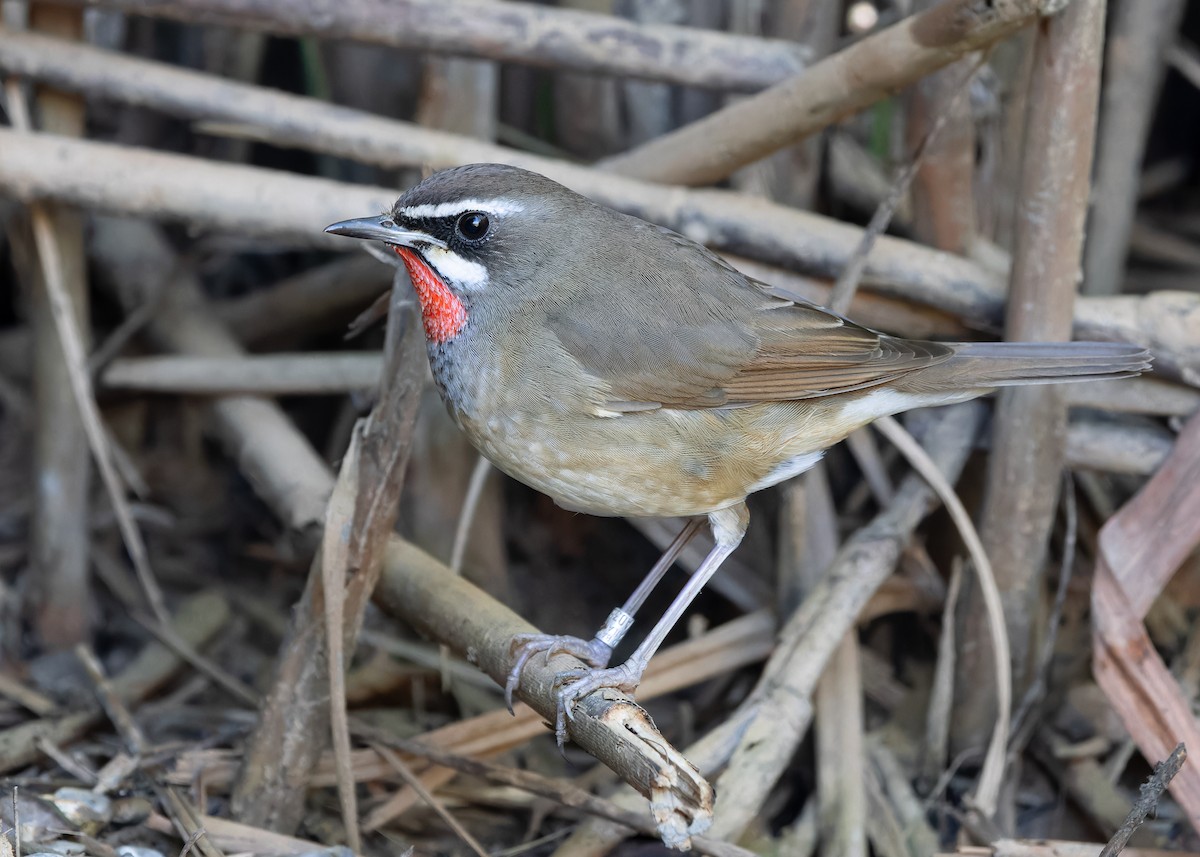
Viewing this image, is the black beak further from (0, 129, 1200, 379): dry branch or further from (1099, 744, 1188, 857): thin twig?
(1099, 744, 1188, 857): thin twig

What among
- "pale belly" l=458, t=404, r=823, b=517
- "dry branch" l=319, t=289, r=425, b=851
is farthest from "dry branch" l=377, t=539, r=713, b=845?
"pale belly" l=458, t=404, r=823, b=517

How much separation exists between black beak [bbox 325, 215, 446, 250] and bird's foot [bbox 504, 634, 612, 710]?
38.3 inches

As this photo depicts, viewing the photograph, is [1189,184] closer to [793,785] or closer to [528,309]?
[793,785]

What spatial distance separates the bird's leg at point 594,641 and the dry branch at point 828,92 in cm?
118

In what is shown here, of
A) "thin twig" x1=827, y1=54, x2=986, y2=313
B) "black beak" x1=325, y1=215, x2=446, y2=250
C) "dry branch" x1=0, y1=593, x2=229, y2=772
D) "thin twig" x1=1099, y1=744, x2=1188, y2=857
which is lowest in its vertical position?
"dry branch" x1=0, y1=593, x2=229, y2=772

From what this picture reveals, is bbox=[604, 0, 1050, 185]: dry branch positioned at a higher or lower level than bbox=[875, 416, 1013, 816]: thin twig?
higher

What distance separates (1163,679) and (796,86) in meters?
1.99

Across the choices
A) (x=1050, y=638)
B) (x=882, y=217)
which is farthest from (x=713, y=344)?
(x=1050, y=638)

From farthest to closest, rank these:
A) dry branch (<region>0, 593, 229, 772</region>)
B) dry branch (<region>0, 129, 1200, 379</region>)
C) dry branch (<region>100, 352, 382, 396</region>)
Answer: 1. dry branch (<region>100, 352, 382, 396</region>)
2. dry branch (<region>0, 129, 1200, 379</region>)
3. dry branch (<region>0, 593, 229, 772</region>)

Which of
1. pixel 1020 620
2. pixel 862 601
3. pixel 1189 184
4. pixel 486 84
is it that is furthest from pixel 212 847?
pixel 1189 184

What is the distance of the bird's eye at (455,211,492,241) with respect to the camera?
9.84 feet

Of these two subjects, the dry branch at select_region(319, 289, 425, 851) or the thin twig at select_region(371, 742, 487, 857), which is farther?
the thin twig at select_region(371, 742, 487, 857)

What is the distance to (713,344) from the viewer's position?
317 centimetres

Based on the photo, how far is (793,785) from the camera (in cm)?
402
